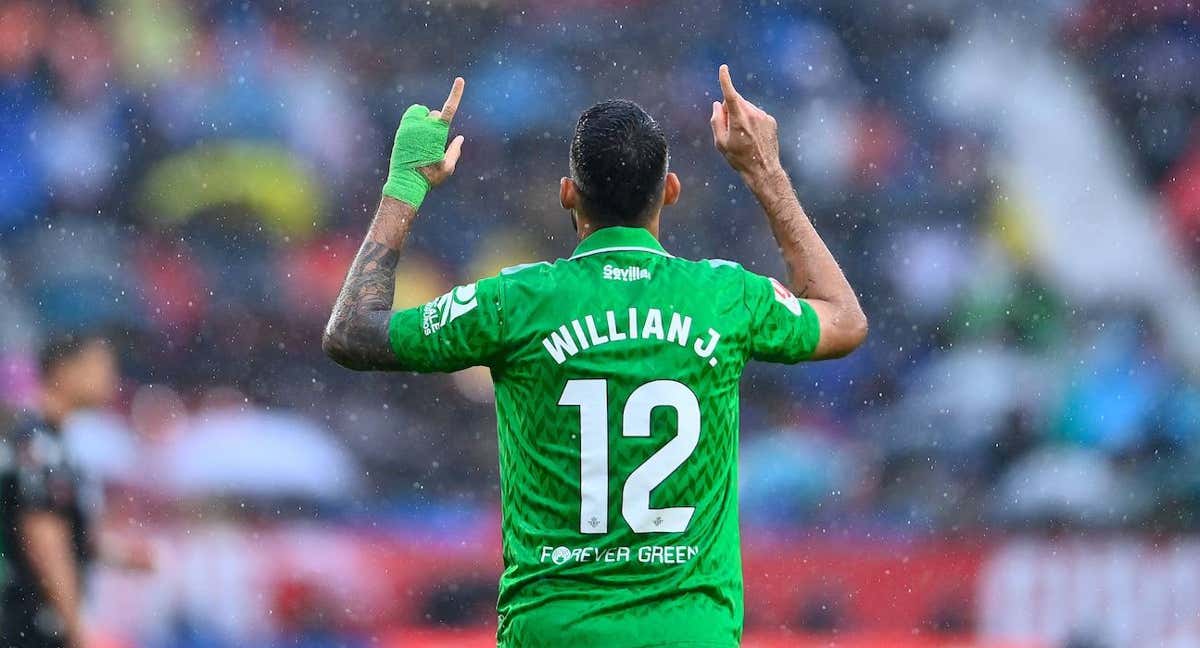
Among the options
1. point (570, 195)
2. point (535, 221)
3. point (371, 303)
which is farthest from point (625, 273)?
point (535, 221)

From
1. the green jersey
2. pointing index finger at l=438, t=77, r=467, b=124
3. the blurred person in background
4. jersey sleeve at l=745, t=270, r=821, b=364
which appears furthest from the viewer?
the blurred person in background

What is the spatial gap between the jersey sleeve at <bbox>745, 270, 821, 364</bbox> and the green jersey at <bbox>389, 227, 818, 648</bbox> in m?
0.06

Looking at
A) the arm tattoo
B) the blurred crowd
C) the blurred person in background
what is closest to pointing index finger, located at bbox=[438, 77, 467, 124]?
the arm tattoo

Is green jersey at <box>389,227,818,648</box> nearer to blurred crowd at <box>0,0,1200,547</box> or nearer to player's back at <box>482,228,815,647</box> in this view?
player's back at <box>482,228,815,647</box>

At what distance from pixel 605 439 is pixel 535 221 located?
3.32m

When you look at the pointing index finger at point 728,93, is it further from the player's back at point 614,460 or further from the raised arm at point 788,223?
the player's back at point 614,460

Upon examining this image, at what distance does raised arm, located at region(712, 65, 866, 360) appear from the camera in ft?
8.37

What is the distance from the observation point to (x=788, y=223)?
2.59 meters

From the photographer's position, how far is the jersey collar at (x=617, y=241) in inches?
96.0

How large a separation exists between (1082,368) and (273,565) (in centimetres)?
299

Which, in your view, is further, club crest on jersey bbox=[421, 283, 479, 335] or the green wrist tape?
the green wrist tape

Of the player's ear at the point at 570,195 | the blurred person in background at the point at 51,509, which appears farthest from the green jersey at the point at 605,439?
the blurred person in background at the point at 51,509

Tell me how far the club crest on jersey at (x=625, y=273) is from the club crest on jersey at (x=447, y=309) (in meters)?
0.21

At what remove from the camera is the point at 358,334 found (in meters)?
2.41
